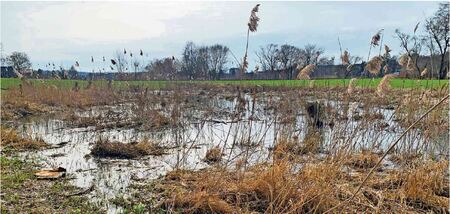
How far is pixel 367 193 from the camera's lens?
4.13m

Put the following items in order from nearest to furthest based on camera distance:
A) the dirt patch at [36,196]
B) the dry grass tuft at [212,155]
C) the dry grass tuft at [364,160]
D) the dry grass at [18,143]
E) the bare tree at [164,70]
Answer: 1. the dirt patch at [36,196]
2. the dry grass tuft at [364,160]
3. the dry grass tuft at [212,155]
4. the dry grass at [18,143]
5. the bare tree at [164,70]

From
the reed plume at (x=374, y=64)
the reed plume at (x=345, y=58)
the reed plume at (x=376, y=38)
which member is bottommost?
the reed plume at (x=374, y=64)

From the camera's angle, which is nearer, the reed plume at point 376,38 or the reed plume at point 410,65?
the reed plume at point 376,38

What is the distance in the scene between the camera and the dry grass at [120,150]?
646cm


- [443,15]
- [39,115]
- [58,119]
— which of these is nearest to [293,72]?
[58,119]

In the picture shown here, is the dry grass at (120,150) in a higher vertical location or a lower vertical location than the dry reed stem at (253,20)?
lower

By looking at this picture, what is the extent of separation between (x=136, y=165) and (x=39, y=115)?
8.84 meters

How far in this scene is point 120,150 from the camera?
6.49 metres

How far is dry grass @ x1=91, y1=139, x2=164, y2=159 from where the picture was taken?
6.46m

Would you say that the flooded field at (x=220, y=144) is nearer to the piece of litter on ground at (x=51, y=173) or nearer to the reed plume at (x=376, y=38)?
the piece of litter on ground at (x=51, y=173)

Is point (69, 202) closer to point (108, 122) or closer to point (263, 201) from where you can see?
point (263, 201)

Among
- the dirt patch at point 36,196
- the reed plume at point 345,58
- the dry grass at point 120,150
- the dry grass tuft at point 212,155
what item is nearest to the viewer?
the dirt patch at point 36,196

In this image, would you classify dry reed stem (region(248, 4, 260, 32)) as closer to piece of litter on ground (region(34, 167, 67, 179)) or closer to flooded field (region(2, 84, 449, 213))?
flooded field (region(2, 84, 449, 213))

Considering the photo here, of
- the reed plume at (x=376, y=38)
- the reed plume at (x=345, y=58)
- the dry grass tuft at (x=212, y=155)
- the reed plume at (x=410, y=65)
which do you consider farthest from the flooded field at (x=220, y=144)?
the reed plume at (x=376, y=38)
